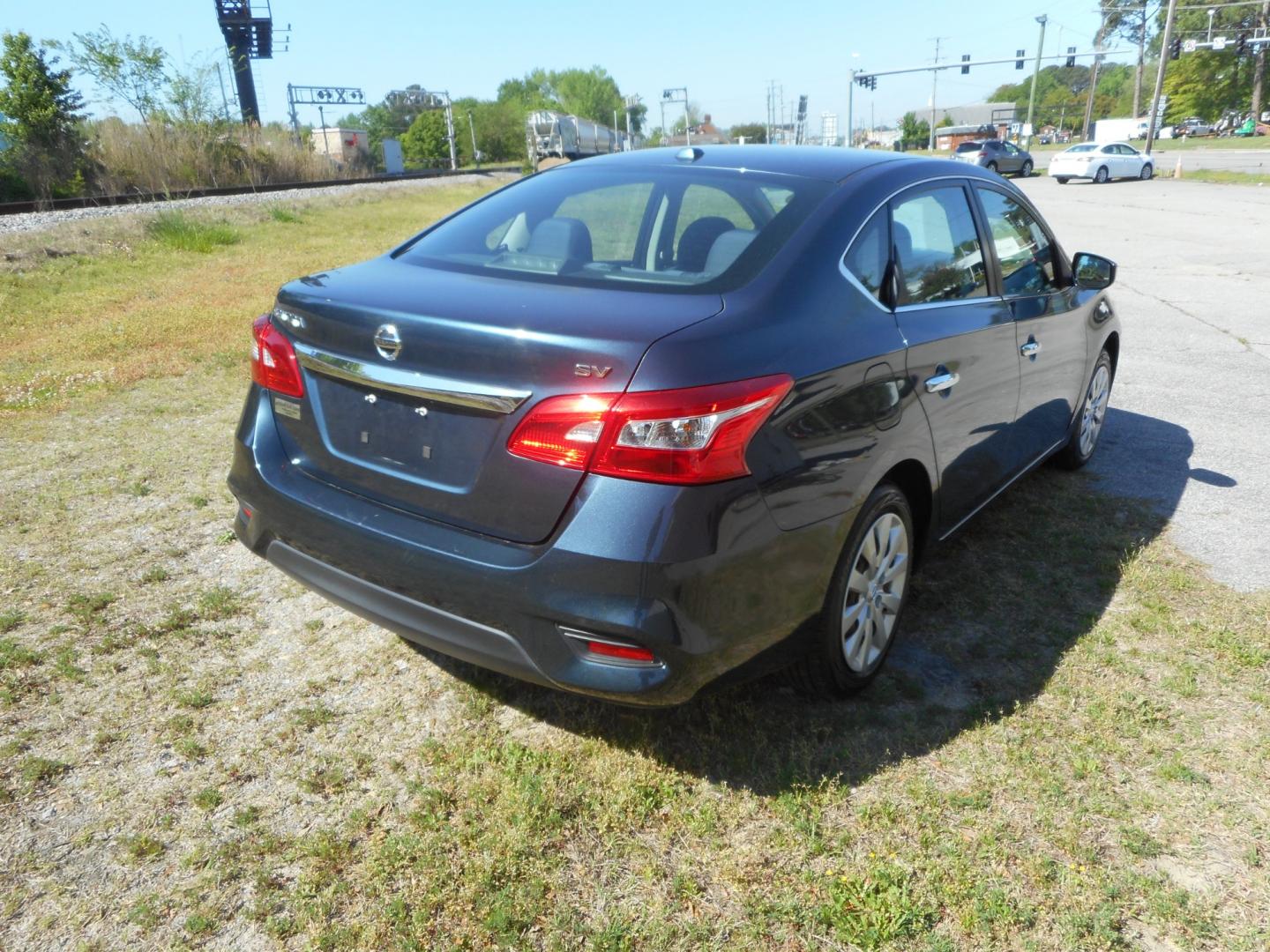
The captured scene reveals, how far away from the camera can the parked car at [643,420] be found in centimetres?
222

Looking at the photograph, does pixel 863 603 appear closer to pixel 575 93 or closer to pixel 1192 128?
pixel 1192 128

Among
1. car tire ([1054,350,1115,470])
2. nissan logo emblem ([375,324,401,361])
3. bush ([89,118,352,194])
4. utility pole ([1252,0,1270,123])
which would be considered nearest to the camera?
nissan logo emblem ([375,324,401,361])

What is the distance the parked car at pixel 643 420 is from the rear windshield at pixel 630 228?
Result: 0.04ft

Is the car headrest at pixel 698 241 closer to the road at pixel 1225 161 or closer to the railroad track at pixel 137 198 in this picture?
the railroad track at pixel 137 198

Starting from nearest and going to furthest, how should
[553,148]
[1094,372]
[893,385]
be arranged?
[893,385]
[1094,372]
[553,148]

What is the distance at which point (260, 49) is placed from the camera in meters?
63.4

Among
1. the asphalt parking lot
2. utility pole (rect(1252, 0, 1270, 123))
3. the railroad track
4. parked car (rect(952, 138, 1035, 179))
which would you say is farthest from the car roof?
utility pole (rect(1252, 0, 1270, 123))

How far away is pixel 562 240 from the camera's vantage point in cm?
308

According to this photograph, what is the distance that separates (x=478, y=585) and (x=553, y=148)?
206 feet

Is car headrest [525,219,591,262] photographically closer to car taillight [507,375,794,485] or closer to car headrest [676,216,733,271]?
car headrest [676,216,733,271]

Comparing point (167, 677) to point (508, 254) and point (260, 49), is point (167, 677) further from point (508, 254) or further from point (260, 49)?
point (260, 49)

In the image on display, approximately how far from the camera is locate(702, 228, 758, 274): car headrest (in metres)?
2.69

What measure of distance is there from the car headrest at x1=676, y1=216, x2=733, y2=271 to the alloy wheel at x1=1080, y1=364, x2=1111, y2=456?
3011mm

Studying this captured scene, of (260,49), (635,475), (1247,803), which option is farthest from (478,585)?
(260,49)
